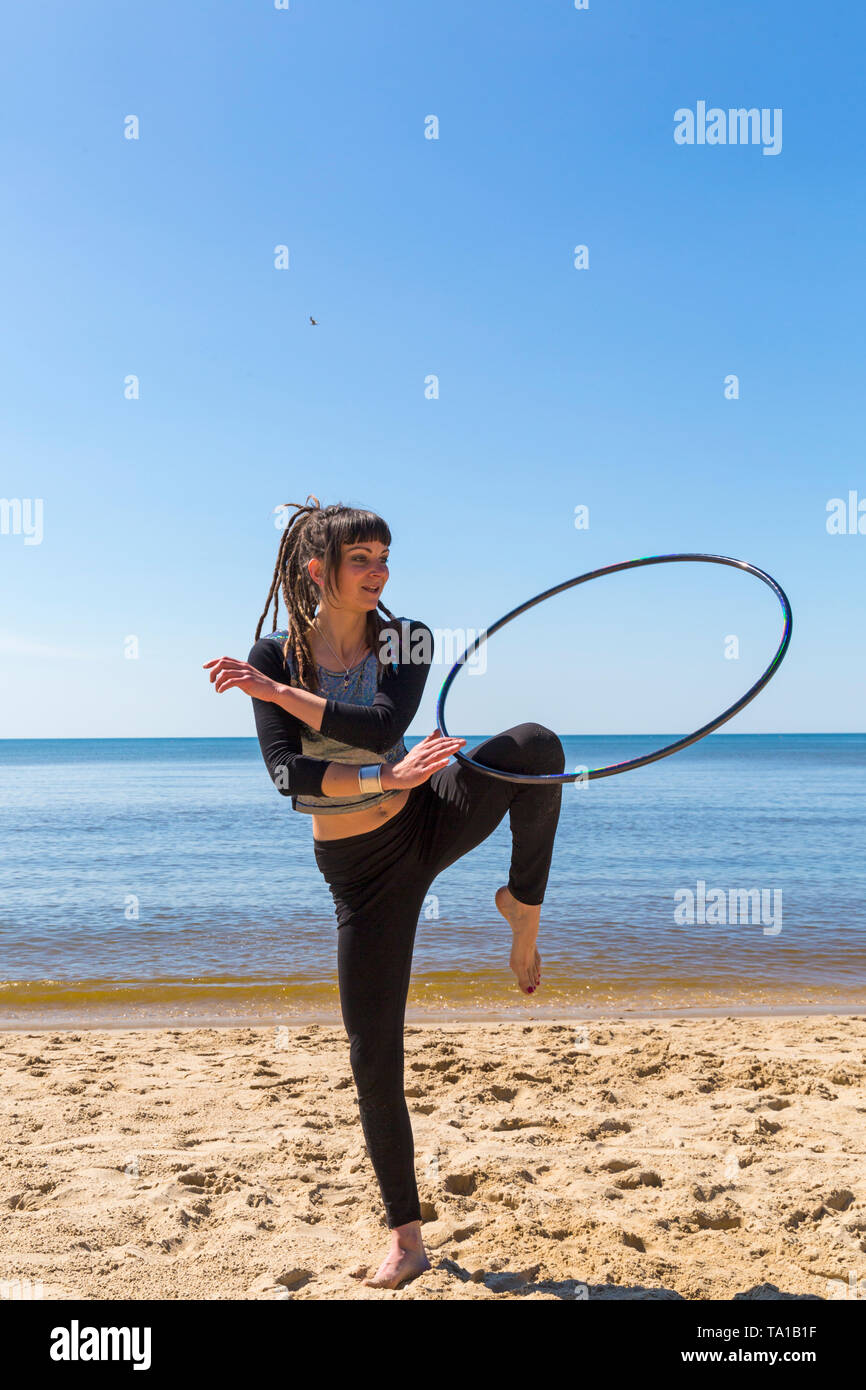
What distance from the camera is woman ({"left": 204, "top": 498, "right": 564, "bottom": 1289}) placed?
328 centimetres

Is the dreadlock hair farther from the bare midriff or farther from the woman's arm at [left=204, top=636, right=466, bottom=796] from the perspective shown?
the bare midriff

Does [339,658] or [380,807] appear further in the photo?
[339,658]

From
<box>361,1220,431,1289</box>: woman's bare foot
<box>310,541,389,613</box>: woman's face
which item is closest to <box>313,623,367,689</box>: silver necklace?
<box>310,541,389,613</box>: woman's face

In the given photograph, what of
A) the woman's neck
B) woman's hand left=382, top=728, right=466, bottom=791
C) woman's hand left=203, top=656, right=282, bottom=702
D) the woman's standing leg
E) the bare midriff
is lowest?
the woman's standing leg

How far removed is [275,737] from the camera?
326 centimetres

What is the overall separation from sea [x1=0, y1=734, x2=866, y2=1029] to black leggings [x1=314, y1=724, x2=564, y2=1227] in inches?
21.9

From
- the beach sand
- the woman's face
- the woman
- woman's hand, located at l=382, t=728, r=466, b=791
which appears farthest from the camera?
the beach sand

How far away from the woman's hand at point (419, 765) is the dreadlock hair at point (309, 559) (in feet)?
1.74

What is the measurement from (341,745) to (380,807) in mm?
298

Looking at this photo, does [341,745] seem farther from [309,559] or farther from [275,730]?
[309,559]

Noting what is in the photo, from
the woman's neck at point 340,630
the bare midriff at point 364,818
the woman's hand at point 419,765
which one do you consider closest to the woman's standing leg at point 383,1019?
the bare midriff at point 364,818

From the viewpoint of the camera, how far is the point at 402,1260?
341cm

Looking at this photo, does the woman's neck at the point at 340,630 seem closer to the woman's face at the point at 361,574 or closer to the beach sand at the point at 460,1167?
the woman's face at the point at 361,574

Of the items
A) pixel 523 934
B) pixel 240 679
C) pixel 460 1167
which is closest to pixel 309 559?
pixel 240 679
